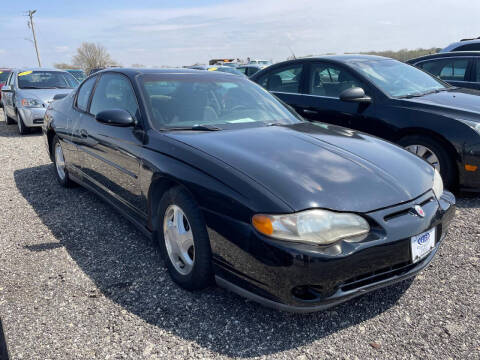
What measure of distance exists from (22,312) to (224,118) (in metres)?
1.92

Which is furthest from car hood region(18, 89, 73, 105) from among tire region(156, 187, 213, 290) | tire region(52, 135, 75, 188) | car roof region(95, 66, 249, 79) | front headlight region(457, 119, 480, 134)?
front headlight region(457, 119, 480, 134)

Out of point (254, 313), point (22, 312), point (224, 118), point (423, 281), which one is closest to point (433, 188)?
point (423, 281)

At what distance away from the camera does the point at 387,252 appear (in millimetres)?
2066

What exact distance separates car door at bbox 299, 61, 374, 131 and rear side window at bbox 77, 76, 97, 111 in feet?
8.50

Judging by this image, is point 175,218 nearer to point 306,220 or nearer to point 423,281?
point 306,220

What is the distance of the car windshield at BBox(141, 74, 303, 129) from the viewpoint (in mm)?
3064

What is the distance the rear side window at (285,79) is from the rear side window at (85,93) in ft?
8.48

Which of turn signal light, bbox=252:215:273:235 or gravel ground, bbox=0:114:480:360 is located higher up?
turn signal light, bbox=252:215:273:235

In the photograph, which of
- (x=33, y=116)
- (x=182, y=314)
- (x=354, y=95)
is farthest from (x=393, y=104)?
(x=33, y=116)

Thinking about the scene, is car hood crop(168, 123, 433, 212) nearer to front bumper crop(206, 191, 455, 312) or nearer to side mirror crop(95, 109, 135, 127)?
front bumper crop(206, 191, 455, 312)

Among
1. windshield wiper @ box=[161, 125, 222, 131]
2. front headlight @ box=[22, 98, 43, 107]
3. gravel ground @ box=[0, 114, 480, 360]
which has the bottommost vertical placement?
gravel ground @ box=[0, 114, 480, 360]

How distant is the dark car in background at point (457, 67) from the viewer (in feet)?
21.0

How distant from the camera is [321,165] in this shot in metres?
2.39

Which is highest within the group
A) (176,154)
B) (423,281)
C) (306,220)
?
(176,154)
